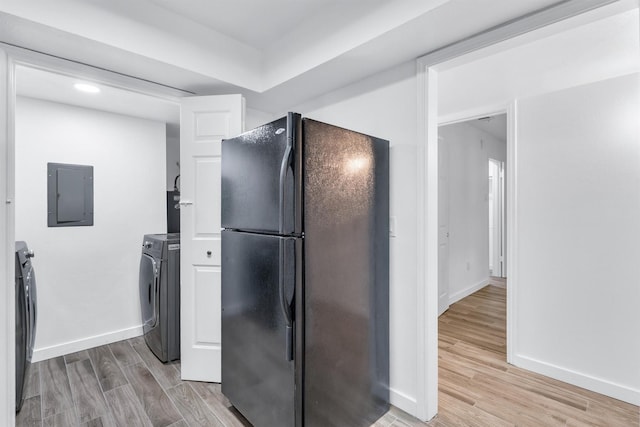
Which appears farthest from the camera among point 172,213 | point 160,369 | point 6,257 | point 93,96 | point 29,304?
point 172,213

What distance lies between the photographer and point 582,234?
2217mm

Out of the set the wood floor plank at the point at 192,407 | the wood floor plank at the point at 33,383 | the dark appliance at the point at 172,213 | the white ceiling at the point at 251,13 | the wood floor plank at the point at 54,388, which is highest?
the white ceiling at the point at 251,13

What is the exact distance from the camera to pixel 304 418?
56.2 inches

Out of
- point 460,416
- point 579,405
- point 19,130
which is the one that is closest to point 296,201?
point 460,416

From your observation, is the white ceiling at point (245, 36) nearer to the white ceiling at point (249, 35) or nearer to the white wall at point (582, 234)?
the white ceiling at point (249, 35)

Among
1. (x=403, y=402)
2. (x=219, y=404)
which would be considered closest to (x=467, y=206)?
(x=403, y=402)

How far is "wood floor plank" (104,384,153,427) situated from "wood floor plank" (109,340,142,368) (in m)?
0.39

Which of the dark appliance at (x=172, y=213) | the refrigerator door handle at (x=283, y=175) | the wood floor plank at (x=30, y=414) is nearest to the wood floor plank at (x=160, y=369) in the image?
the wood floor plank at (x=30, y=414)

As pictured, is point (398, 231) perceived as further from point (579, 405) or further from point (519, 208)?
point (579, 405)

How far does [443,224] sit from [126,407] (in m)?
3.35

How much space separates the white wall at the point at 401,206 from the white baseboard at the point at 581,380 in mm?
1221

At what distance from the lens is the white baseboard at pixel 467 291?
3.96m

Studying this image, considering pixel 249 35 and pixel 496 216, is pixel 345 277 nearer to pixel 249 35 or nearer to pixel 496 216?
pixel 249 35

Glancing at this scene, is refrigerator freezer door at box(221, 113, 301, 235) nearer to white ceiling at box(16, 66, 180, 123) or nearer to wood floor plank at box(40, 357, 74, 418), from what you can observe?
white ceiling at box(16, 66, 180, 123)
